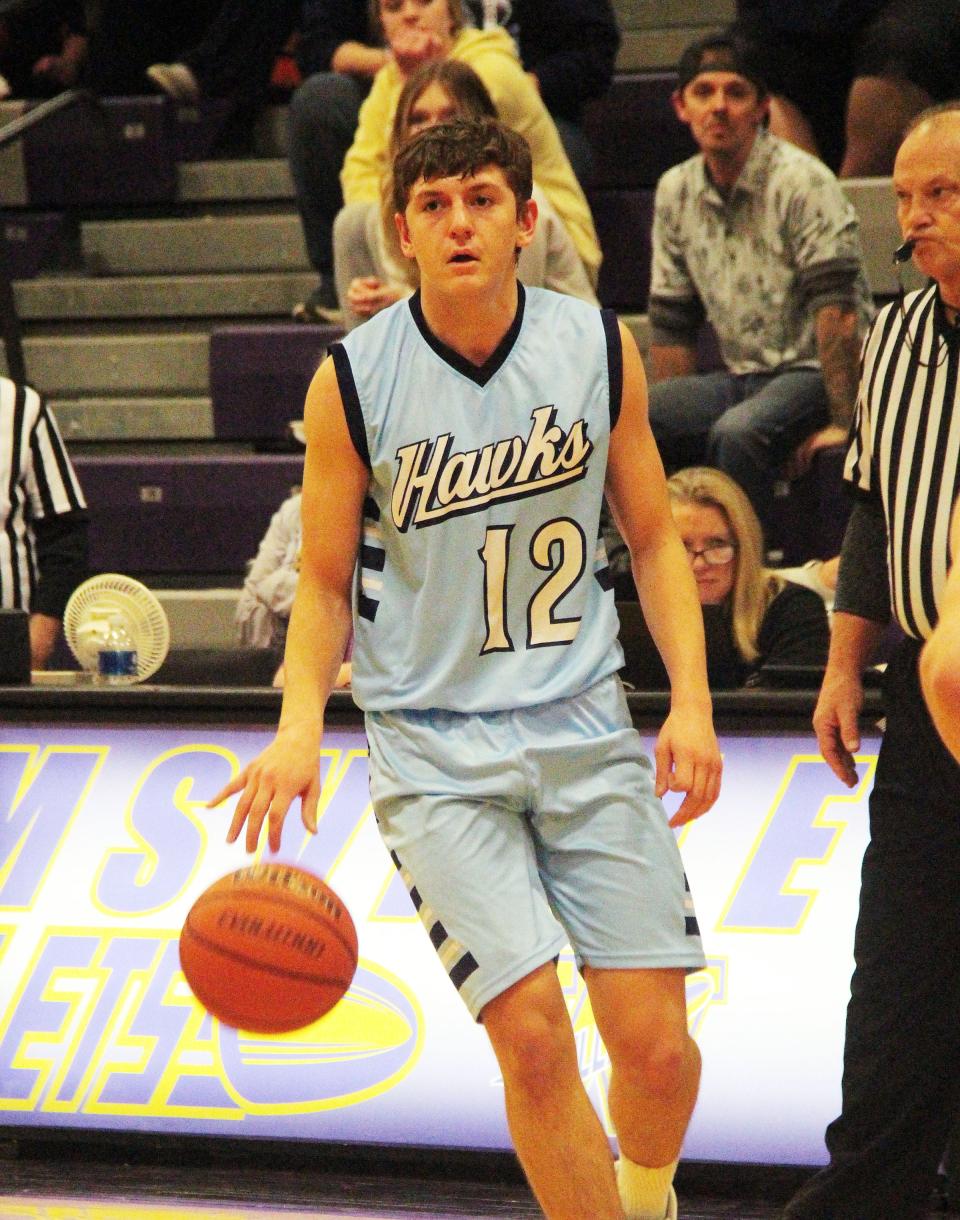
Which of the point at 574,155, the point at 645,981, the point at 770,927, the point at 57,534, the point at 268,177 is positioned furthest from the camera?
the point at 268,177

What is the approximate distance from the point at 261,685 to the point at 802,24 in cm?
371

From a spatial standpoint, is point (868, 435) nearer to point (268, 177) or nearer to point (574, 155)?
point (574, 155)

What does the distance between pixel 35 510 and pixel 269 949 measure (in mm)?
2579

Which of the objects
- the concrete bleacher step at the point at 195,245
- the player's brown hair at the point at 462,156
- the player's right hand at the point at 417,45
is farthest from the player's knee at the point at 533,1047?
the concrete bleacher step at the point at 195,245

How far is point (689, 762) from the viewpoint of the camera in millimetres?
2988

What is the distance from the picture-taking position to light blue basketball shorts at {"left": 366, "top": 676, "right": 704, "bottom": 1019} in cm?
292

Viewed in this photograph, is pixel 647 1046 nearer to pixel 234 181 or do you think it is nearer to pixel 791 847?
pixel 791 847

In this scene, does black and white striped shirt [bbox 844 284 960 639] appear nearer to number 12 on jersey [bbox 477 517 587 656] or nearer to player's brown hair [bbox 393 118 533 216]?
number 12 on jersey [bbox 477 517 587 656]

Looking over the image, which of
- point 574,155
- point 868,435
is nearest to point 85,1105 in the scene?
point 868,435

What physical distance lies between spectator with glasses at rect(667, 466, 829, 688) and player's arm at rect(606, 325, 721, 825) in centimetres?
124

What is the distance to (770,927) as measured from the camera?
3.94m

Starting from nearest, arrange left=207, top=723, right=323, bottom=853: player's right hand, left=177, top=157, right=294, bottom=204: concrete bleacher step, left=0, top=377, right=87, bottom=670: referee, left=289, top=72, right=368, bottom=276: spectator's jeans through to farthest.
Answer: left=207, top=723, right=323, bottom=853: player's right hand, left=0, top=377, right=87, bottom=670: referee, left=289, top=72, right=368, bottom=276: spectator's jeans, left=177, top=157, right=294, bottom=204: concrete bleacher step

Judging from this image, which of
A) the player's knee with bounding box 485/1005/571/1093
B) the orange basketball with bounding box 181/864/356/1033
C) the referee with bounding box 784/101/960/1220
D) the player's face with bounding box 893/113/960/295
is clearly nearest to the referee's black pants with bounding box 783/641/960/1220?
the referee with bounding box 784/101/960/1220

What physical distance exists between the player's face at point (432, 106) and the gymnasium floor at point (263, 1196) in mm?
2782
